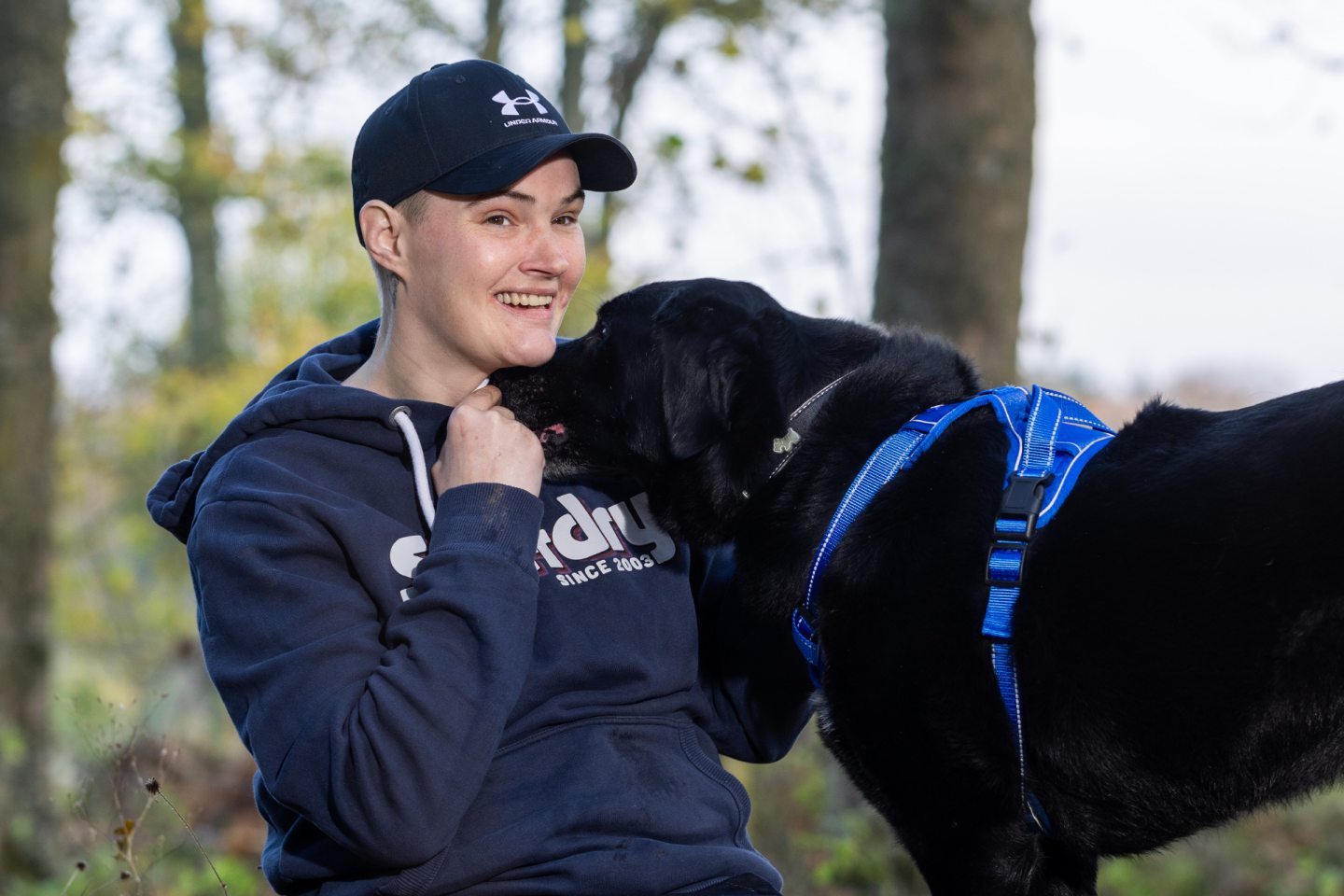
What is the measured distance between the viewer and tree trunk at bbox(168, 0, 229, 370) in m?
10.1

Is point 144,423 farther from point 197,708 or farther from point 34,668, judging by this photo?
point 34,668

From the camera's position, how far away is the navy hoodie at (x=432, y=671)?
1.77 m

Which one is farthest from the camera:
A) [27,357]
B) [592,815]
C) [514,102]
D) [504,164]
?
[27,357]

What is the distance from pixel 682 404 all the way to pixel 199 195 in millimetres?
10385

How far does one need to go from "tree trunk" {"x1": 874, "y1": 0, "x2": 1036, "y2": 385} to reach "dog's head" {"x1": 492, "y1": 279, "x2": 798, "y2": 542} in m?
2.07

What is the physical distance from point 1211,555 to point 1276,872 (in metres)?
4.71

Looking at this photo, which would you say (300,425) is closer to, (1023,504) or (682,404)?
(682,404)

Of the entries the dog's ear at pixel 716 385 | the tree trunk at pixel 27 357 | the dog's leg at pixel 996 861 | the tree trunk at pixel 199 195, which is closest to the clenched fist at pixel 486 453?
the dog's ear at pixel 716 385

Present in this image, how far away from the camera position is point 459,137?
2.18 m

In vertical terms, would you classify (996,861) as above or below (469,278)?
below

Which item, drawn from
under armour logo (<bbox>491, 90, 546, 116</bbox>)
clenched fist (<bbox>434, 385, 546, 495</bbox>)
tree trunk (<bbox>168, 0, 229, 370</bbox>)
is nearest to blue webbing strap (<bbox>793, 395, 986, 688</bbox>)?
clenched fist (<bbox>434, 385, 546, 495</bbox>)

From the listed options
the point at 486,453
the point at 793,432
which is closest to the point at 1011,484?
the point at 793,432

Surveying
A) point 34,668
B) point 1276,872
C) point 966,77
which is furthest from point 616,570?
point 1276,872

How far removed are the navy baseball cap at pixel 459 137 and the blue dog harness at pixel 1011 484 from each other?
2.59 feet
